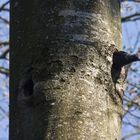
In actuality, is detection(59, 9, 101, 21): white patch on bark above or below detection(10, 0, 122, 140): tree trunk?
above

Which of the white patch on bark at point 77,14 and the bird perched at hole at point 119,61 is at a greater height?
the white patch on bark at point 77,14

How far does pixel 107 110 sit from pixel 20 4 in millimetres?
293

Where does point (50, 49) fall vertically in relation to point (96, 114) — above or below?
above

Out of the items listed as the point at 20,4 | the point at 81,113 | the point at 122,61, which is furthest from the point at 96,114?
the point at 20,4

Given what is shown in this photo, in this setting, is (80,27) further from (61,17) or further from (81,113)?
(81,113)

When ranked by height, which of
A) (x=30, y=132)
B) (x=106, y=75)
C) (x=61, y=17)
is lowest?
(x=30, y=132)

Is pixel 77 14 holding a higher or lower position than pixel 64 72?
higher

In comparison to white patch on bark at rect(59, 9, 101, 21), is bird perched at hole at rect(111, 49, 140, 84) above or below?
below

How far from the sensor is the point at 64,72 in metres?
0.91

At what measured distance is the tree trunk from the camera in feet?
2.88

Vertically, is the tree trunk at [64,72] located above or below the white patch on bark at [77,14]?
below

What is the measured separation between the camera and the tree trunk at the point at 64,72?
88 centimetres

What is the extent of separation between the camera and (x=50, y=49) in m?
0.93

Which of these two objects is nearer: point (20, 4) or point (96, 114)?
point (96, 114)
